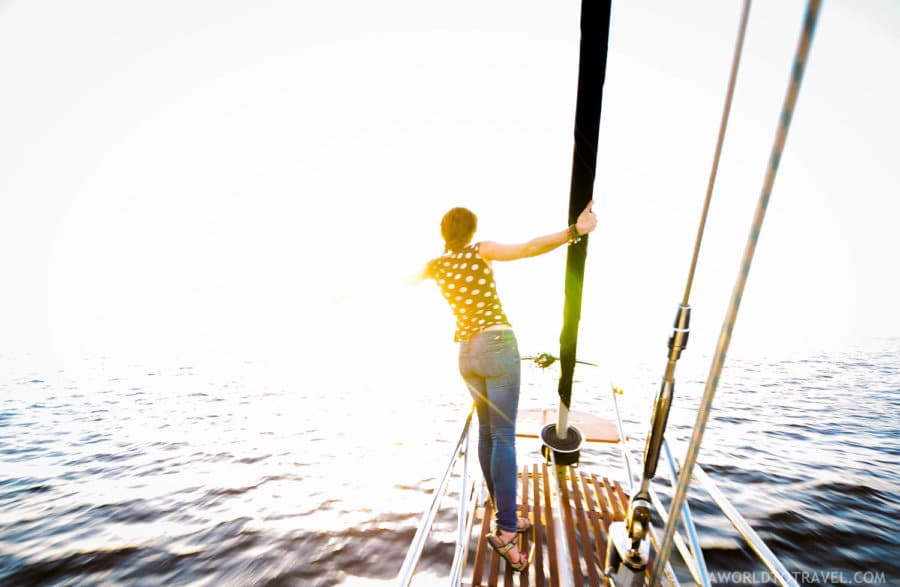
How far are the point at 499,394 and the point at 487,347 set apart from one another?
0.33 metres

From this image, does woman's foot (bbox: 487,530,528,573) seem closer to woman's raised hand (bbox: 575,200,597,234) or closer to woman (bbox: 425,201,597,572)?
woman (bbox: 425,201,597,572)

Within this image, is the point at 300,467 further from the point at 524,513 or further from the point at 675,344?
the point at 675,344

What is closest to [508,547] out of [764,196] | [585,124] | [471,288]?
[471,288]

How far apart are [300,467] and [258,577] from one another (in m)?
2.99

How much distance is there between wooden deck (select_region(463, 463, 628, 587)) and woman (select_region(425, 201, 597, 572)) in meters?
0.45

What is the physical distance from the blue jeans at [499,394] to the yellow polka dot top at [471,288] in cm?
9

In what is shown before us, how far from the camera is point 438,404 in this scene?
1205cm

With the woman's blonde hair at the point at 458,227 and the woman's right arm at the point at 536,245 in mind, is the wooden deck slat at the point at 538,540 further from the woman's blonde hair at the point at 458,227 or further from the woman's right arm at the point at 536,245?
the woman's blonde hair at the point at 458,227

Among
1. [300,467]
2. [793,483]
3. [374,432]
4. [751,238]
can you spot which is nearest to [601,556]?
[751,238]

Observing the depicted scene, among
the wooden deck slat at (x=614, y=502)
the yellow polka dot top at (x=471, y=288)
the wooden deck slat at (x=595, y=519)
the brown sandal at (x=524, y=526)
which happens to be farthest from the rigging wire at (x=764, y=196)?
the wooden deck slat at (x=614, y=502)

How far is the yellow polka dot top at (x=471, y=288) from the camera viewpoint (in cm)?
225

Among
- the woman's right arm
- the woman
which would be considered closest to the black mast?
the woman's right arm

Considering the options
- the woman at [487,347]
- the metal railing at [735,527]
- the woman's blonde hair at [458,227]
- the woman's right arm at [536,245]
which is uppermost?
the woman's blonde hair at [458,227]

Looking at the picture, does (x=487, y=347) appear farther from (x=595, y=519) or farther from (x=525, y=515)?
(x=595, y=519)
